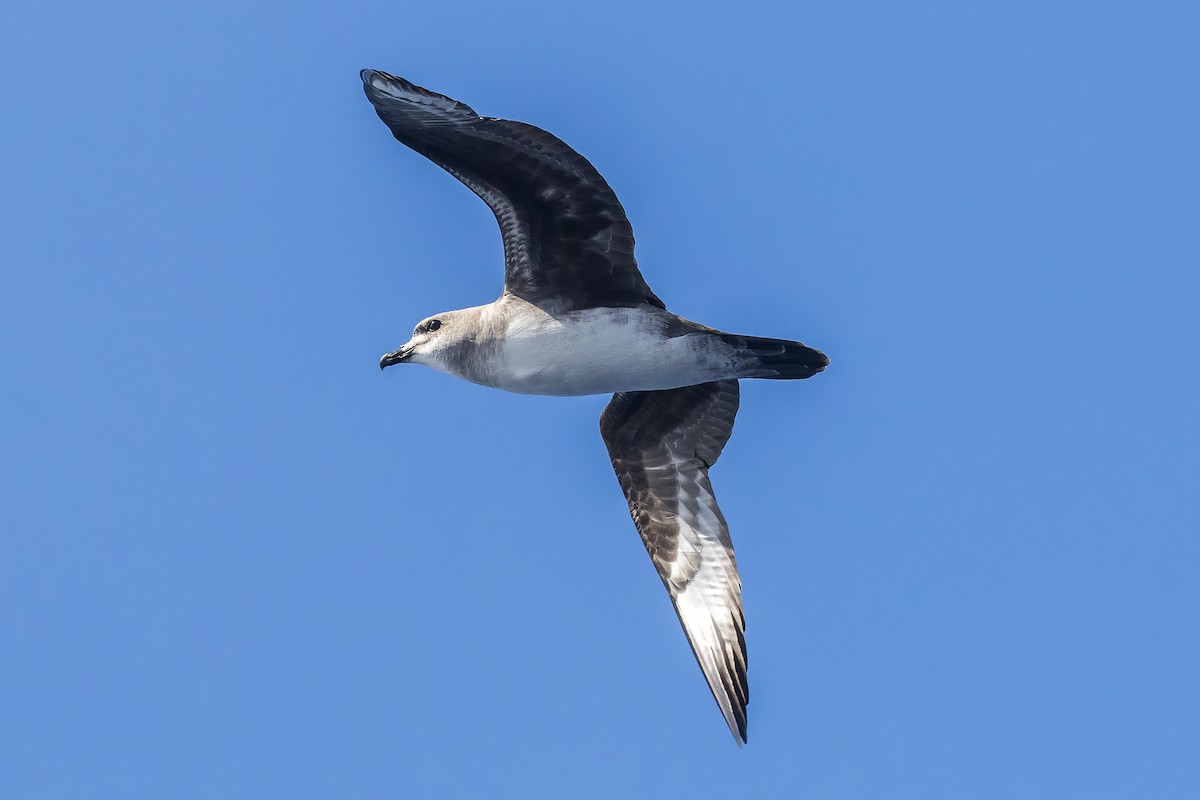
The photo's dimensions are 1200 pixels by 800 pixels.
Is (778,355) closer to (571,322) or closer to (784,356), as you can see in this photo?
(784,356)

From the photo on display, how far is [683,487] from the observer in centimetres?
1633

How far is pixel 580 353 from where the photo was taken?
14.2m

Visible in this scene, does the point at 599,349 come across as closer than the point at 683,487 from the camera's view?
Yes

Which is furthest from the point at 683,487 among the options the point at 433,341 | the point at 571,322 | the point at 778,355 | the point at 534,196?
the point at 534,196

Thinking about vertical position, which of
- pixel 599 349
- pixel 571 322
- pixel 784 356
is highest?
pixel 571 322

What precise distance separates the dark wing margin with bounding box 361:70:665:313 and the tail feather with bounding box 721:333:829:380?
106 centimetres

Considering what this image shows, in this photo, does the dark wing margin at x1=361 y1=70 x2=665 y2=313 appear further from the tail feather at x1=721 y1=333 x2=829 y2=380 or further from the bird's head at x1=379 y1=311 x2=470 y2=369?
the tail feather at x1=721 y1=333 x2=829 y2=380

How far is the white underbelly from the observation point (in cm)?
1423

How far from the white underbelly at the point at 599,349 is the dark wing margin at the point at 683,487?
2.01m

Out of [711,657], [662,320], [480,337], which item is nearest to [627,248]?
[662,320]

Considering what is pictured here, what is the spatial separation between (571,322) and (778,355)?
83.7 inches

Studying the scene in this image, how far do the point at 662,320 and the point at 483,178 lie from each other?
2.31 m


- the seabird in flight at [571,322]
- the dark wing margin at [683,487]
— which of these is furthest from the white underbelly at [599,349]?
the dark wing margin at [683,487]

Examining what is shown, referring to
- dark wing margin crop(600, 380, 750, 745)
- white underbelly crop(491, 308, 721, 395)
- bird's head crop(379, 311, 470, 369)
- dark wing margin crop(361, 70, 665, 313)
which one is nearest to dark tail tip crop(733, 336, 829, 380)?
white underbelly crop(491, 308, 721, 395)
